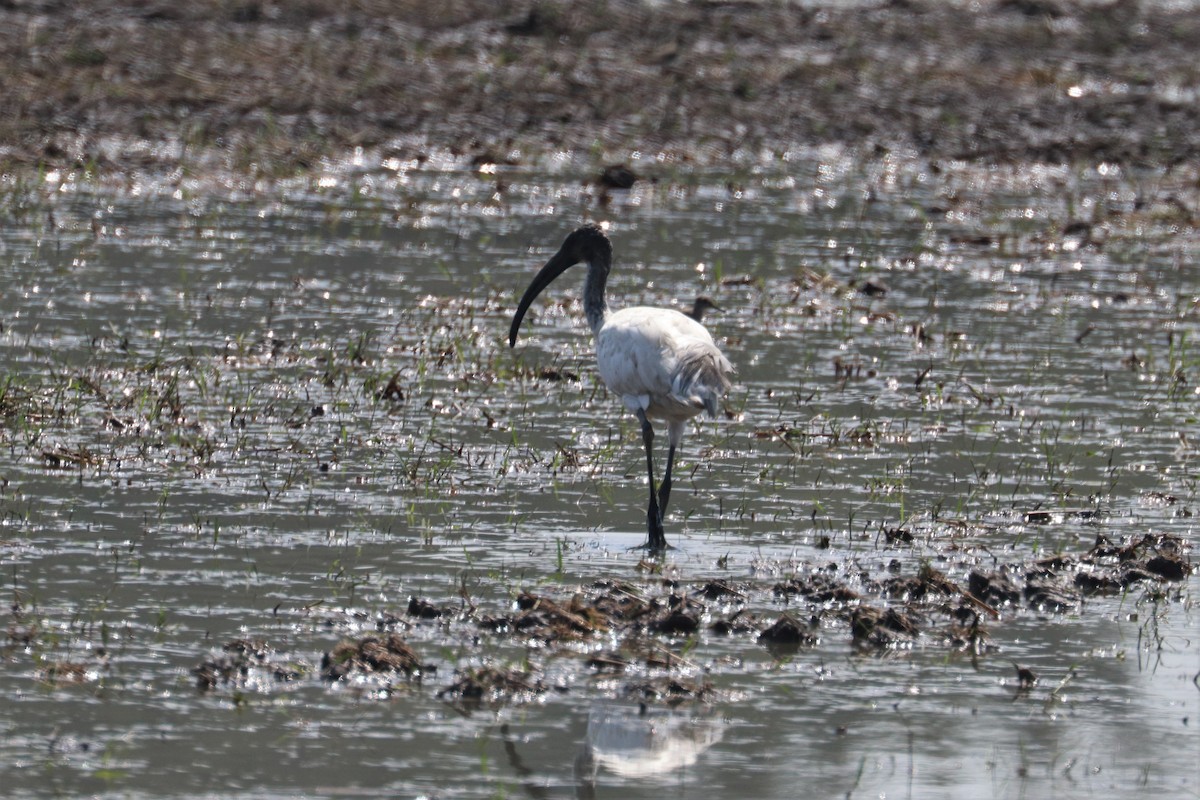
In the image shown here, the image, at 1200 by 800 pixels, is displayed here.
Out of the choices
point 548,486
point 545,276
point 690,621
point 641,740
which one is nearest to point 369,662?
point 641,740

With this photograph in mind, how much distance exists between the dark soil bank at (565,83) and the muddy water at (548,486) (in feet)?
8.32

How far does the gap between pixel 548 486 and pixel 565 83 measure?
558 inches

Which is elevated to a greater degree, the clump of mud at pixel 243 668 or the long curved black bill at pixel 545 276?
the long curved black bill at pixel 545 276

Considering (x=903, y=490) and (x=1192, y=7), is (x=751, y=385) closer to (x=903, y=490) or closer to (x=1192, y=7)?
(x=903, y=490)

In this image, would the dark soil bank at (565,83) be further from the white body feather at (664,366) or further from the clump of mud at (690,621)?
the clump of mud at (690,621)

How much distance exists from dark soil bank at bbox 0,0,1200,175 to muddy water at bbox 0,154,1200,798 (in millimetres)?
2535

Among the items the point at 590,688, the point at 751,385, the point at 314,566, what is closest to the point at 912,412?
the point at 751,385

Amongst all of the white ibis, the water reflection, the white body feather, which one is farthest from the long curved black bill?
the water reflection

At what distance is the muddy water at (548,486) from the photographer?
18.8 ft

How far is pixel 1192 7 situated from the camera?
31750 mm

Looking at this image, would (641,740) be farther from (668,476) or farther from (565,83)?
(565,83)

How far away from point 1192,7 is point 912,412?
23.1 m

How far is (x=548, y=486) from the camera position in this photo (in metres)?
8.99

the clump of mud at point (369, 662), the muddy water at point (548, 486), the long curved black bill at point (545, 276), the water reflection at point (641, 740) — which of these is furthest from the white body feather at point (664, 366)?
the water reflection at point (641, 740)
